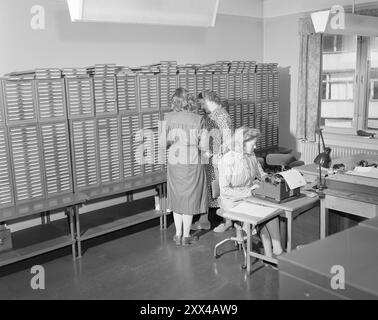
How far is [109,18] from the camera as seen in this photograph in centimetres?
486

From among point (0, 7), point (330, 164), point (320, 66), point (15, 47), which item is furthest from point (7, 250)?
point (320, 66)

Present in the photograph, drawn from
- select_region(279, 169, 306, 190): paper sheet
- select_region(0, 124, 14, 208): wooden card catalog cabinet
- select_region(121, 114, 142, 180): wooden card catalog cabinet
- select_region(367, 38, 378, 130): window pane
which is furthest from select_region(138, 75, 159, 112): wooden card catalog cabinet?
select_region(367, 38, 378, 130): window pane

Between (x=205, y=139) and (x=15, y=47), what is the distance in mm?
2069

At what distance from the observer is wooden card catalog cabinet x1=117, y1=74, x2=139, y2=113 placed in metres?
4.70

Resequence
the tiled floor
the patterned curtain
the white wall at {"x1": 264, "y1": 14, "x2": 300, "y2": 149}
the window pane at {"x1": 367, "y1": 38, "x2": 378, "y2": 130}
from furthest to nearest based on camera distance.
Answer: the white wall at {"x1": 264, "y1": 14, "x2": 300, "y2": 149} < the patterned curtain < the window pane at {"x1": 367, "y1": 38, "x2": 378, "y2": 130} < the tiled floor

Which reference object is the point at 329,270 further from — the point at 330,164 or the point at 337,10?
the point at 330,164

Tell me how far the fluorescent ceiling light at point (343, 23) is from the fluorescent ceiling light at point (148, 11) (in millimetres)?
2336

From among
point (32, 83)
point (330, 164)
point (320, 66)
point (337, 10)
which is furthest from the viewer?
point (320, 66)

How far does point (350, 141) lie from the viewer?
636 centimetres

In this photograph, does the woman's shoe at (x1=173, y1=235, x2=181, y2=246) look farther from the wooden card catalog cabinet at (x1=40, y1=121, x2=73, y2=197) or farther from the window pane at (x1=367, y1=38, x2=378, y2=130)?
the window pane at (x1=367, y1=38, x2=378, y2=130)

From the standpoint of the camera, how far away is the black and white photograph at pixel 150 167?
3.84 meters

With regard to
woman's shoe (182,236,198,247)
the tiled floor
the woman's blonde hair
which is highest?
the woman's blonde hair

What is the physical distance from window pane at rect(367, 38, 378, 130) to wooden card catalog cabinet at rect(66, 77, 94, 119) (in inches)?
156

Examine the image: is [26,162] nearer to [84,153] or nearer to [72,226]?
[84,153]
